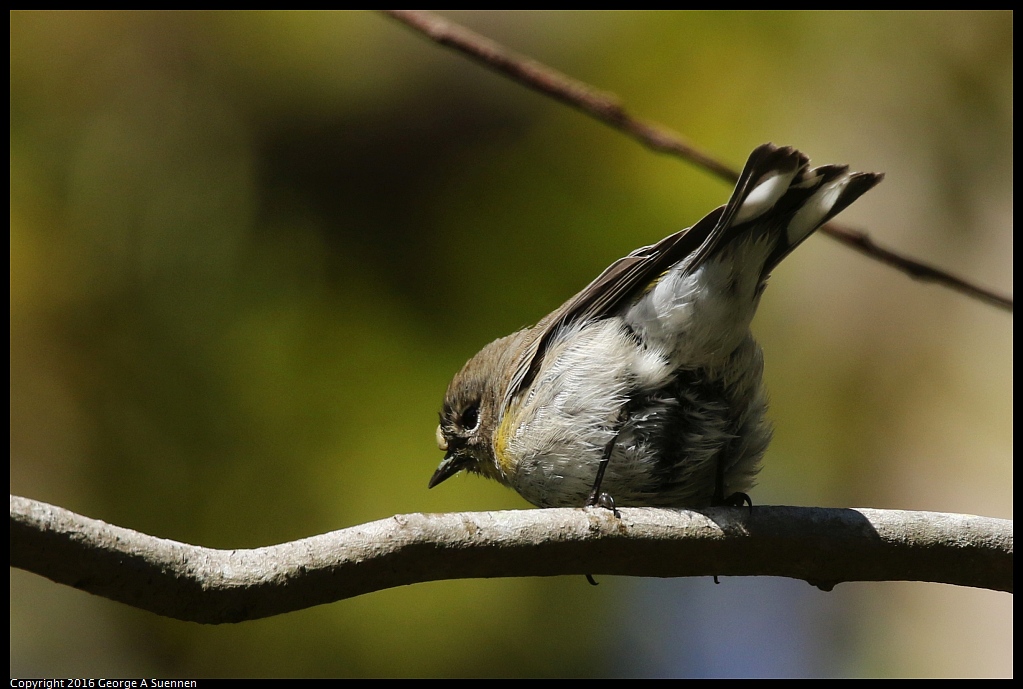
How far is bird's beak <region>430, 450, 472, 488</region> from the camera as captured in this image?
4020 millimetres

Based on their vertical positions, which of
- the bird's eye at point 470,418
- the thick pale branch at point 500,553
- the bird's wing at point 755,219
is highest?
the bird's wing at point 755,219

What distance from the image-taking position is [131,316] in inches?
212

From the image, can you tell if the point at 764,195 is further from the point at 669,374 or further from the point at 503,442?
the point at 503,442

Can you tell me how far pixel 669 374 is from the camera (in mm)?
3148

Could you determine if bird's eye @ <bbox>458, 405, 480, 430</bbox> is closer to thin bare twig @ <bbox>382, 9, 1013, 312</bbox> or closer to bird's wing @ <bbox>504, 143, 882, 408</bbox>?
bird's wing @ <bbox>504, 143, 882, 408</bbox>

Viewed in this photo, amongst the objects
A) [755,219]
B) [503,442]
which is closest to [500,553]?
[503,442]

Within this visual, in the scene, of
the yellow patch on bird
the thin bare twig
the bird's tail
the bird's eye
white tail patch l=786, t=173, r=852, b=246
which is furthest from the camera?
the bird's eye

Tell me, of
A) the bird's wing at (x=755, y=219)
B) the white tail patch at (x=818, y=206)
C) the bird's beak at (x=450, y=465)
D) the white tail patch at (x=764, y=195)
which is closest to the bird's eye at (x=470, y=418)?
the bird's beak at (x=450, y=465)

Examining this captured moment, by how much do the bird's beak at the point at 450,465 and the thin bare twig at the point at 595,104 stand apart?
77.0 inches

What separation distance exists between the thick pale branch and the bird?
579 millimetres

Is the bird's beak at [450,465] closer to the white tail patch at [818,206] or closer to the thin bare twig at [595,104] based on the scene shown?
the white tail patch at [818,206]

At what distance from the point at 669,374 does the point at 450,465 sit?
4.34ft

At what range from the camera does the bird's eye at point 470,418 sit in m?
3.93

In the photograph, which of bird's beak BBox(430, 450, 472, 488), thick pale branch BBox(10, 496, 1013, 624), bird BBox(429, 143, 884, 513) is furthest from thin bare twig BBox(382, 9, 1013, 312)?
bird's beak BBox(430, 450, 472, 488)
